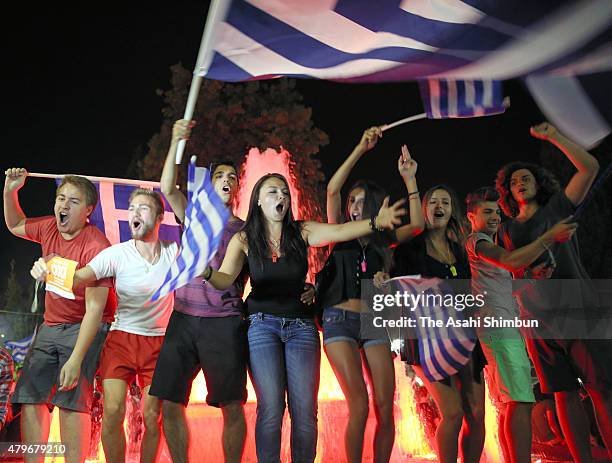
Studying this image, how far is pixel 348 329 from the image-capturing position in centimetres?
382

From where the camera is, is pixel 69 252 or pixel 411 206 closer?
pixel 411 206

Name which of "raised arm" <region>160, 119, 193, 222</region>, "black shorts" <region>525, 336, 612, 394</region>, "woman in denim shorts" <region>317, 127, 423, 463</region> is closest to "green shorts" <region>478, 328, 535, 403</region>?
"black shorts" <region>525, 336, 612, 394</region>

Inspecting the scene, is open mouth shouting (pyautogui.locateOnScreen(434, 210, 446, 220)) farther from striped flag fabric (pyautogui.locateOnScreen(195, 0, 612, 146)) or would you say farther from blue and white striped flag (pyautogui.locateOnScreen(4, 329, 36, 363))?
blue and white striped flag (pyautogui.locateOnScreen(4, 329, 36, 363))

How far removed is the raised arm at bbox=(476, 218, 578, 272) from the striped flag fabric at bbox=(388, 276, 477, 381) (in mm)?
381

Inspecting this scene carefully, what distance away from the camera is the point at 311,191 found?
8680 millimetres

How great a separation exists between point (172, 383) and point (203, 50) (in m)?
2.03

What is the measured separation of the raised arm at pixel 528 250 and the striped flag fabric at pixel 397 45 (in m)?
0.74

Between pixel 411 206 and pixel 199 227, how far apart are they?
1256 millimetres

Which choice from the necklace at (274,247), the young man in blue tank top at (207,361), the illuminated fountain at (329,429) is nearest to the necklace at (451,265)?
the young man in blue tank top at (207,361)

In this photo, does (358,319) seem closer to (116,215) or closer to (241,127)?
(116,215)

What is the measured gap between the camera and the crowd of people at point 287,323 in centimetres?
367

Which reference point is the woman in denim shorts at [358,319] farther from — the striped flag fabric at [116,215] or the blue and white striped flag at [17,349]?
the blue and white striped flag at [17,349]

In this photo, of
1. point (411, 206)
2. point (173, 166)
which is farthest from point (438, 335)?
point (173, 166)

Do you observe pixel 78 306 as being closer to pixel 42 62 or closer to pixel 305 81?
pixel 42 62
